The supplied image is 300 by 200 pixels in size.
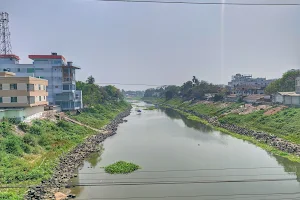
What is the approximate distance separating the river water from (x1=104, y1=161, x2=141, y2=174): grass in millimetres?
651

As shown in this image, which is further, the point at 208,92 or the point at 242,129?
the point at 208,92

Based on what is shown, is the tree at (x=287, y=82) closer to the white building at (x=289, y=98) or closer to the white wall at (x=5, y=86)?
the white building at (x=289, y=98)

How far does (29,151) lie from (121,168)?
8.63 m

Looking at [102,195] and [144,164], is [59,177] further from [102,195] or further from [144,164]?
[144,164]

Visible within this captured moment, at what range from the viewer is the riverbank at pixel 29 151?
16.7m

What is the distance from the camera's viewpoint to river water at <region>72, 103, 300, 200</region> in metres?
16.8

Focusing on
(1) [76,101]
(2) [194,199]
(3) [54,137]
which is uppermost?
(1) [76,101]

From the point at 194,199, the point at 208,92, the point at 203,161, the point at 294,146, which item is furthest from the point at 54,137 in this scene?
the point at 208,92

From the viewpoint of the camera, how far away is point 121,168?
21.8 meters

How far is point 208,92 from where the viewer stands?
90.0 metres

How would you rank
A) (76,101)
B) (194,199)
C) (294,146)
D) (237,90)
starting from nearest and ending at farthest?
(194,199) → (294,146) → (76,101) → (237,90)

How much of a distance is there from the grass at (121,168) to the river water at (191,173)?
651mm

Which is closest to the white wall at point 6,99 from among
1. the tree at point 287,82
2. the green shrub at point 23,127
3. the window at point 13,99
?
the window at point 13,99

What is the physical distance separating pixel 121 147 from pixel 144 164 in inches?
326
